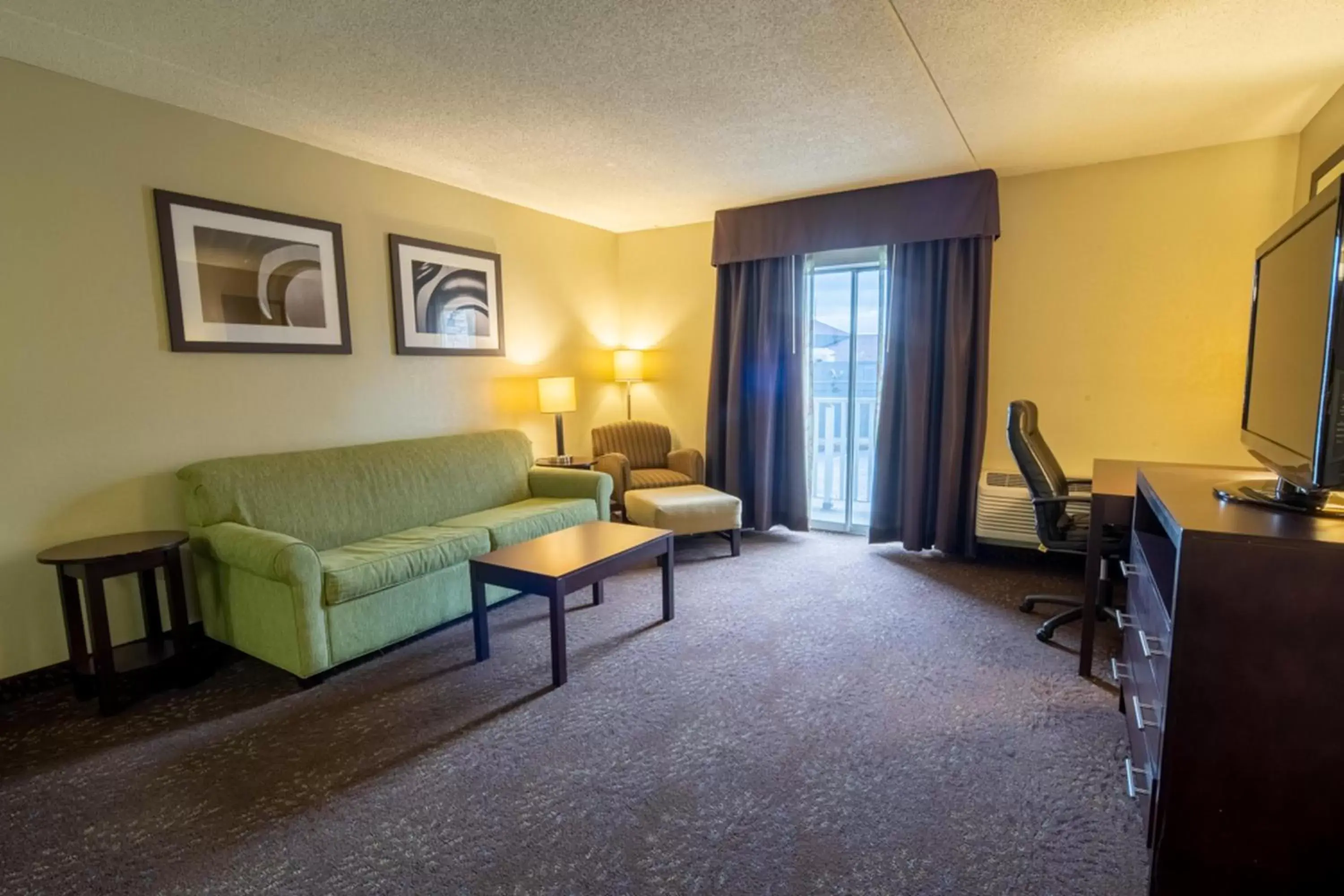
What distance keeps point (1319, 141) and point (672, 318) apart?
12.0ft

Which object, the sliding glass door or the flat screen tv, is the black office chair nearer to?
the flat screen tv

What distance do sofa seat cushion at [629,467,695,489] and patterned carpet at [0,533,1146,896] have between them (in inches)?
61.0

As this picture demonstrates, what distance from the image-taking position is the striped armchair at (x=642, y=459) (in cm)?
431

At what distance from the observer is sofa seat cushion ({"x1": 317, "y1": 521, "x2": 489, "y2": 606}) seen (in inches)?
98.7

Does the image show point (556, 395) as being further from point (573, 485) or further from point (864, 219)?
point (864, 219)

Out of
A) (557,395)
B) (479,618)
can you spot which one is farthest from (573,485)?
(479,618)

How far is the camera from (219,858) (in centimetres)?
162

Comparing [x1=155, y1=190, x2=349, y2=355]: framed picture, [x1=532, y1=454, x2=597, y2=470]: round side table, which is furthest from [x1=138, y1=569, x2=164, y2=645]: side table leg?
[x1=532, y1=454, x2=597, y2=470]: round side table

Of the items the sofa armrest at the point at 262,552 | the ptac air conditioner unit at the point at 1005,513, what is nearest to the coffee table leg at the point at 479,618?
the sofa armrest at the point at 262,552

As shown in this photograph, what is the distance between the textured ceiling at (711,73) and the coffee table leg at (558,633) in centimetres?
198

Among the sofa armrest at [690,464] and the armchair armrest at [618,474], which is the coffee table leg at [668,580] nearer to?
the armchair armrest at [618,474]

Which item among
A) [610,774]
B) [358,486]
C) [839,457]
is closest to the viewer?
[610,774]

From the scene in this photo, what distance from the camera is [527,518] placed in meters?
3.38

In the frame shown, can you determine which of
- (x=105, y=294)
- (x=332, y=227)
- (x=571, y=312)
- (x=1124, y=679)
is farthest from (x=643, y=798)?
(x=571, y=312)
